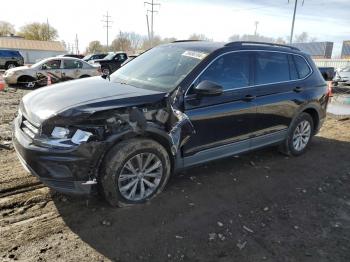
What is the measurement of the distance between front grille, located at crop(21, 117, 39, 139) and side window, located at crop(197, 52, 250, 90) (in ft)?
6.55

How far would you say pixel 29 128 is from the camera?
3598 mm

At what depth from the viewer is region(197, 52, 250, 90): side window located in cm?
436

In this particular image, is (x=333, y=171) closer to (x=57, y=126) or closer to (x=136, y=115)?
(x=136, y=115)

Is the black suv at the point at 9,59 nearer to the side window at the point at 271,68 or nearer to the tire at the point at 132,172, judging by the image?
the side window at the point at 271,68

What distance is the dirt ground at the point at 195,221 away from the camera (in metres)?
3.16

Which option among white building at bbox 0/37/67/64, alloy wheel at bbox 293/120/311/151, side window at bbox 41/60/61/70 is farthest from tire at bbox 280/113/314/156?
Answer: white building at bbox 0/37/67/64

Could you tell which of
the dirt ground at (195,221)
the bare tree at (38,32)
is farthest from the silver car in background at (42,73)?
the bare tree at (38,32)

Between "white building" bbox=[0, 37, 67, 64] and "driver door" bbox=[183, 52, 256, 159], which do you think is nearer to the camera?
"driver door" bbox=[183, 52, 256, 159]

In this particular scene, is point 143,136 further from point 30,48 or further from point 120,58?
point 30,48

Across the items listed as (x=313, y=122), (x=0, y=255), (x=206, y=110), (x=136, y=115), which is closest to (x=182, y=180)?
(x=206, y=110)

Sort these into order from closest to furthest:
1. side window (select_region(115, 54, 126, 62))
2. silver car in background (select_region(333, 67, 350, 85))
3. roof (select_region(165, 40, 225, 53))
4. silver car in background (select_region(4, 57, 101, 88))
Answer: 1. roof (select_region(165, 40, 225, 53))
2. silver car in background (select_region(4, 57, 101, 88))
3. silver car in background (select_region(333, 67, 350, 85))
4. side window (select_region(115, 54, 126, 62))

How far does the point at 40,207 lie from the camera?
12.4ft

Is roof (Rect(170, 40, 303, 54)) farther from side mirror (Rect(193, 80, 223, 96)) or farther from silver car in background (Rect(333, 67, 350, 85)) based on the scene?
silver car in background (Rect(333, 67, 350, 85))

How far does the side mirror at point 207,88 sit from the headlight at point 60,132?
1613 millimetres
